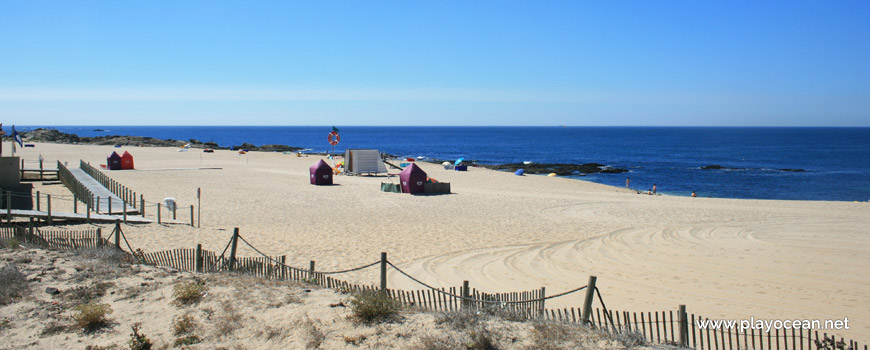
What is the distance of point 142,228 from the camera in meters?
15.7

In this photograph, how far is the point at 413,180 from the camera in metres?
26.7

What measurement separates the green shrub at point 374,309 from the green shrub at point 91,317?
3.35 meters

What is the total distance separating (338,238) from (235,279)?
6.34 meters

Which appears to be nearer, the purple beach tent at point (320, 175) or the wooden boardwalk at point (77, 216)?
the wooden boardwalk at point (77, 216)

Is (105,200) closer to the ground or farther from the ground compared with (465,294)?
→ closer to the ground

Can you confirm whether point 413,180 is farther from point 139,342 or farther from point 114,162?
point 114,162

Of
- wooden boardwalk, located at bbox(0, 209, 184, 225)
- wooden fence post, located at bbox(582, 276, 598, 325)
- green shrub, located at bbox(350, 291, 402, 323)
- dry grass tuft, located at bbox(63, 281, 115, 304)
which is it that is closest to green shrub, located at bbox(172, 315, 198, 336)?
dry grass tuft, located at bbox(63, 281, 115, 304)

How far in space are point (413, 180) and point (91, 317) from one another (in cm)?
1978

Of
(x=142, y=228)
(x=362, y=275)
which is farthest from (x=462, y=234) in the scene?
(x=142, y=228)

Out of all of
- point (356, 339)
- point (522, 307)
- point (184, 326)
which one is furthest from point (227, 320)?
point (522, 307)

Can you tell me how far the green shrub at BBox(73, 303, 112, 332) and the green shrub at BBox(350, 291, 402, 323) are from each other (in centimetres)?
335

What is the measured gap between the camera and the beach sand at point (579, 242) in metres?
10.4

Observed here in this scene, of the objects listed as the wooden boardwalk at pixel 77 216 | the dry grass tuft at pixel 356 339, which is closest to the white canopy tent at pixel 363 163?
the wooden boardwalk at pixel 77 216

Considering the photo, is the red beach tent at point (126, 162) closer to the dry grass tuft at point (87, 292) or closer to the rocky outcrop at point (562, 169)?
the rocky outcrop at point (562, 169)
